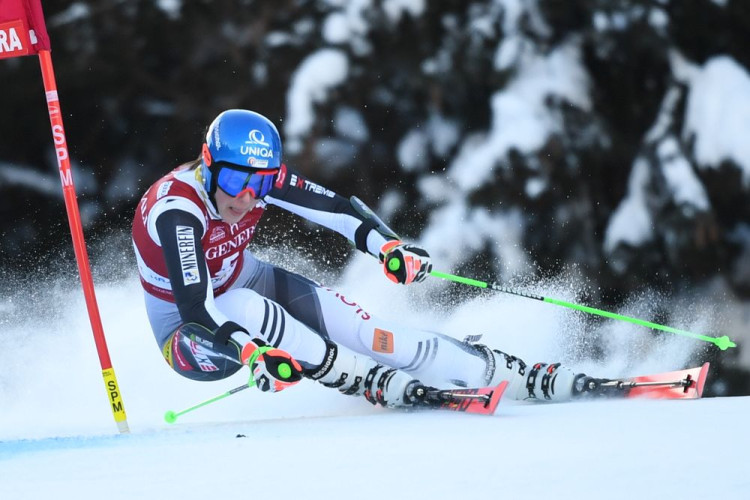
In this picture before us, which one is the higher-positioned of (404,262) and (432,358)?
(404,262)

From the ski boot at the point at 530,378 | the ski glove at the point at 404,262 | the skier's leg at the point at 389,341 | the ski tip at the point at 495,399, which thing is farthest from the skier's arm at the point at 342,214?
the ski tip at the point at 495,399

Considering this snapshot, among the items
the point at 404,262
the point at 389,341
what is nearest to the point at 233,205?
the point at 404,262

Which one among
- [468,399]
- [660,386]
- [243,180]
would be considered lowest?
[660,386]

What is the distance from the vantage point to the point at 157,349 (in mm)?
3656

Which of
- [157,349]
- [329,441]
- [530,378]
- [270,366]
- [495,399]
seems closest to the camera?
[329,441]

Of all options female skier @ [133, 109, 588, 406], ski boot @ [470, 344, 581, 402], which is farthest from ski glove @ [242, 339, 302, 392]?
ski boot @ [470, 344, 581, 402]

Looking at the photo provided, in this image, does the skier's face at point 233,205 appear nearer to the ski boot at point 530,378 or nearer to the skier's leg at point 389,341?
the skier's leg at point 389,341

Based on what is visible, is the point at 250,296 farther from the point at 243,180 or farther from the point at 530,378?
the point at 530,378

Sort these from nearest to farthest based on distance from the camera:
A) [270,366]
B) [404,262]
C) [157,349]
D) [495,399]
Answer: [270,366] < [495,399] < [404,262] < [157,349]

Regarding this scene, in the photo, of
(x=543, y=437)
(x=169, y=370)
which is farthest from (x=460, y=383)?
(x=169, y=370)

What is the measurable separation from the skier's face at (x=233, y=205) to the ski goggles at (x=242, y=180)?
0.02m

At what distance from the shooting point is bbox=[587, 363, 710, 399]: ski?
2.56 metres

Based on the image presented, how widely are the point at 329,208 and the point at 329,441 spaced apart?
109 centimetres

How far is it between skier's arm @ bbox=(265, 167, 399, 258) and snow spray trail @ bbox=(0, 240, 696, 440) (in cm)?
59
